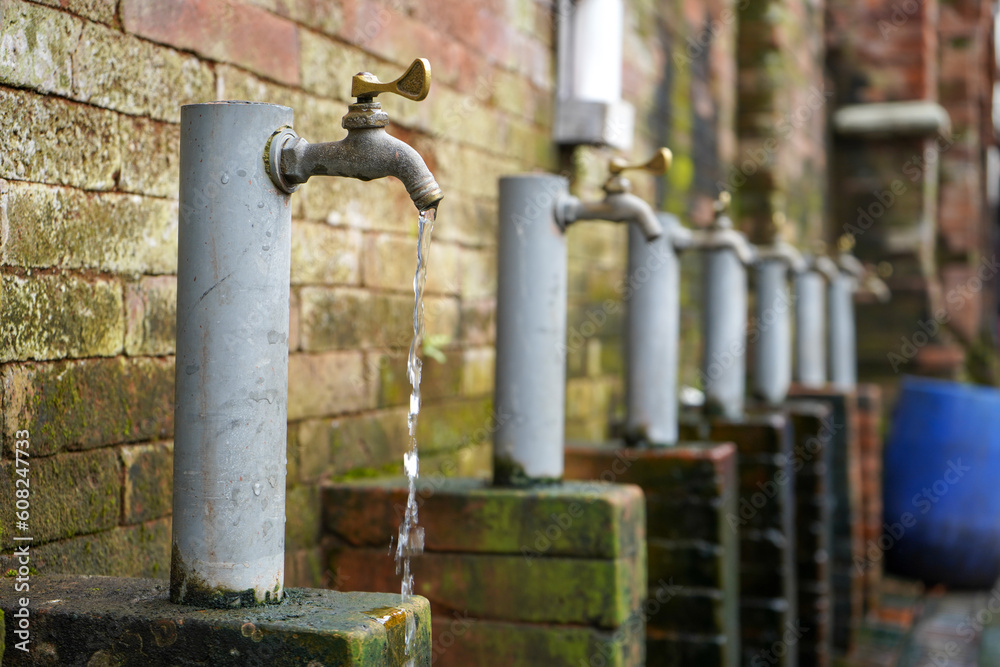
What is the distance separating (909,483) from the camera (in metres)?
5.48

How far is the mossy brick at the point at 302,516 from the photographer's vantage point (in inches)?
85.3

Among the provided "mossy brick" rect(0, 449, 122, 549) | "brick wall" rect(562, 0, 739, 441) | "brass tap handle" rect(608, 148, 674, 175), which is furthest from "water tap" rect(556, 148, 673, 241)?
"brick wall" rect(562, 0, 739, 441)

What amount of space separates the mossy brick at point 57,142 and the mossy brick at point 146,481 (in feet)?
1.38

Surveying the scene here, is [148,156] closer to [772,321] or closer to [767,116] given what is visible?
[772,321]

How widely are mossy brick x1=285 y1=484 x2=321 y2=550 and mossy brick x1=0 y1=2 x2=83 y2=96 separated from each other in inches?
35.2

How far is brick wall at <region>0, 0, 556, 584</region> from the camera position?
1.57 m

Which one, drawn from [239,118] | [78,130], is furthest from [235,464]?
[78,130]

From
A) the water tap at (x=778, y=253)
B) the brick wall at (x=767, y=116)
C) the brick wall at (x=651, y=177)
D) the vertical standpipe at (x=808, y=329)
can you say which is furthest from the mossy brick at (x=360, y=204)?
the brick wall at (x=767, y=116)

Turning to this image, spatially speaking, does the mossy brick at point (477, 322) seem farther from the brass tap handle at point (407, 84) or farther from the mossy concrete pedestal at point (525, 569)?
the brass tap handle at point (407, 84)

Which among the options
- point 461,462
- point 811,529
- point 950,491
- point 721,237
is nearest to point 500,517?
point 461,462

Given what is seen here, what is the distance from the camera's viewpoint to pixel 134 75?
1.75 metres

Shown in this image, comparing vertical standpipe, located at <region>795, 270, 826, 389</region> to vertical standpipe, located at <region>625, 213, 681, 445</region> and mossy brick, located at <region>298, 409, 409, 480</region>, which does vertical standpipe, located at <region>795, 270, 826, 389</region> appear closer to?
vertical standpipe, located at <region>625, 213, 681, 445</region>

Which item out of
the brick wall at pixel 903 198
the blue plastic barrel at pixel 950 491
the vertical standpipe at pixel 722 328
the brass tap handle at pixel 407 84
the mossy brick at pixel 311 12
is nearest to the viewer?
the brass tap handle at pixel 407 84

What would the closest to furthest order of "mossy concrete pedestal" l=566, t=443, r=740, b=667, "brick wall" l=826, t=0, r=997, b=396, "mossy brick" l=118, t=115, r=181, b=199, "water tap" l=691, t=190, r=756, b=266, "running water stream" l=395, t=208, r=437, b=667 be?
"running water stream" l=395, t=208, r=437, b=667
"mossy brick" l=118, t=115, r=181, b=199
"mossy concrete pedestal" l=566, t=443, r=740, b=667
"water tap" l=691, t=190, r=756, b=266
"brick wall" l=826, t=0, r=997, b=396
